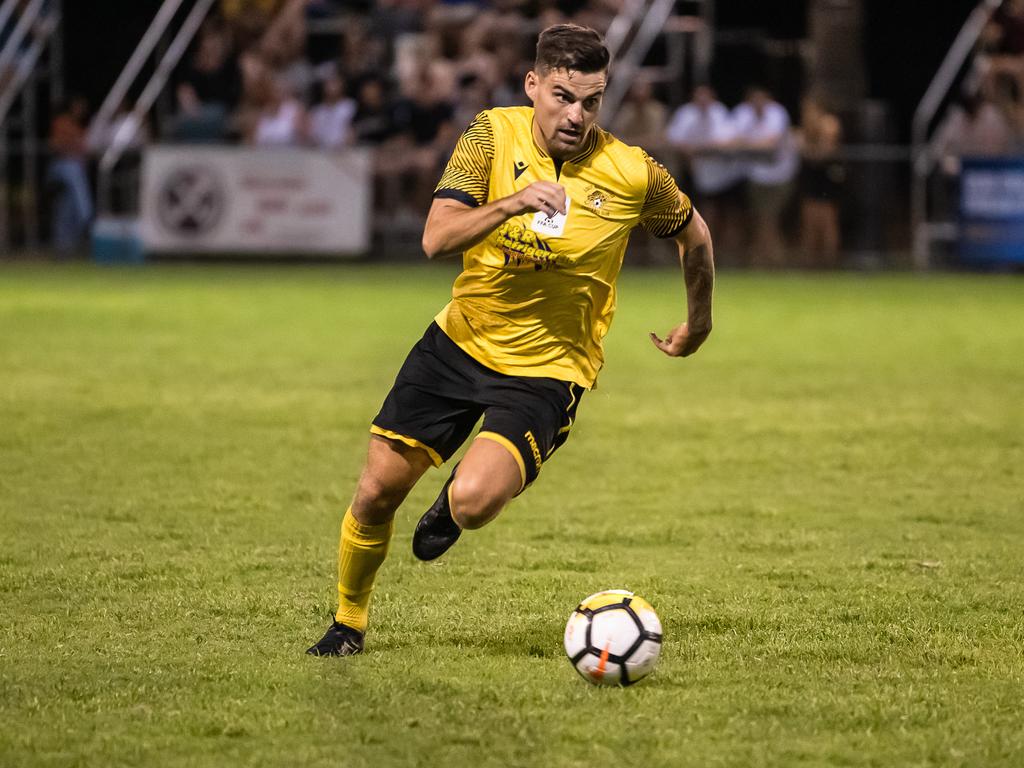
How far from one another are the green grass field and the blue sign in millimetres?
6701

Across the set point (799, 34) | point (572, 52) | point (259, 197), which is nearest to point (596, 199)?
point (572, 52)

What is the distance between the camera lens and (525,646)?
584cm

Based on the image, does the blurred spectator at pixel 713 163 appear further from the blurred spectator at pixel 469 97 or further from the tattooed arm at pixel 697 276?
the tattooed arm at pixel 697 276

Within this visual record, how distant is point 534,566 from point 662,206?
72.6 inches

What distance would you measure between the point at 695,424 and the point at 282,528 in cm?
393

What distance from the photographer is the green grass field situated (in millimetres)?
4887

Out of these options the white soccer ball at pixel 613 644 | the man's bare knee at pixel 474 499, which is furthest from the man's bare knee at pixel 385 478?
the white soccer ball at pixel 613 644

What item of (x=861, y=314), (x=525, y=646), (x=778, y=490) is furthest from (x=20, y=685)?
(x=861, y=314)

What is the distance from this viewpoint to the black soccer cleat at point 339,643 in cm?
568

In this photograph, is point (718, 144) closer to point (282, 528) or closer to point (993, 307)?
point (993, 307)

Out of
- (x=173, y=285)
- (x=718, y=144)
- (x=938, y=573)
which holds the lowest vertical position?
(x=173, y=285)

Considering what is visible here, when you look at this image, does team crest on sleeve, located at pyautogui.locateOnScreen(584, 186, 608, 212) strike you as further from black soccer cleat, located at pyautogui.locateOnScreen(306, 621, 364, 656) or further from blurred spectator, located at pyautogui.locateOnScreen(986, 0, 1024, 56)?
blurred spectator, located at pyautogui.locateOnScreen(986, 0, 1024, 56)

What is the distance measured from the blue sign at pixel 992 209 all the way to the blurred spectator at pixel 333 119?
789cm

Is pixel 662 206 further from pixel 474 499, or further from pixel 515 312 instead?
pixel 474 499
